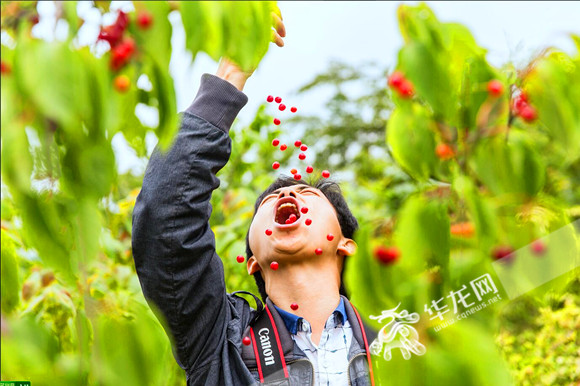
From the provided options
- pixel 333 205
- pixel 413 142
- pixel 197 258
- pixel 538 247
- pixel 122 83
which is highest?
pixel 333 205

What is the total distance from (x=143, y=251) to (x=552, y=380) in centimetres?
188

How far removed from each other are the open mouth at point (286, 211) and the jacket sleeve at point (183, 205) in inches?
11.5

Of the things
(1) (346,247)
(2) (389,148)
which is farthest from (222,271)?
(2) (389,148)

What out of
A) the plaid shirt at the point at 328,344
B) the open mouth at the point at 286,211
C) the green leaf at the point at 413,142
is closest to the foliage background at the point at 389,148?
the green leaf at the point at 413,142

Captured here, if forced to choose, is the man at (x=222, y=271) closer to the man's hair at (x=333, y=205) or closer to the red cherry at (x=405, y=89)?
the man's hair at (x=333, y=205)

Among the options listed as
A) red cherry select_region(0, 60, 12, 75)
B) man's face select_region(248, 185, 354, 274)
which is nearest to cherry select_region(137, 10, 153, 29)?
red cherry select_region(0, 60, 12, 75)

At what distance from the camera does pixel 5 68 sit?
0.60 meters

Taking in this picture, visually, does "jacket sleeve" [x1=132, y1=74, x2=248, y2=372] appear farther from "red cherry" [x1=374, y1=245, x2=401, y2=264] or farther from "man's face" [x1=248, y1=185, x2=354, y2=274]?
"red cherry" [x1=374, y1=245, x2=401, y2=264]

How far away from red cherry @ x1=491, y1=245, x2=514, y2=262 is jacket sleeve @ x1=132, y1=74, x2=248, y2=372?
0.64 meters

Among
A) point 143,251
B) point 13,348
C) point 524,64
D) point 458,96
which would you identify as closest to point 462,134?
point 458,96

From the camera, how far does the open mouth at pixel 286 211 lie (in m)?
1.52

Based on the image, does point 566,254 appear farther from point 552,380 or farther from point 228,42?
point 552,380

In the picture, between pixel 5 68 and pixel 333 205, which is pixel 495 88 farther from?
pixel 333 205

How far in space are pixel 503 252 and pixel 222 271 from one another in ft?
2.75
